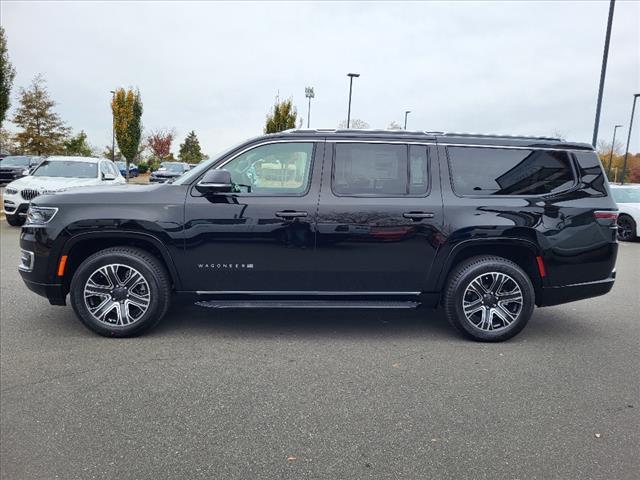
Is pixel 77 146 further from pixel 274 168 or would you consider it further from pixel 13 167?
pixel 274 168

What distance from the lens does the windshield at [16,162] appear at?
2608 cm

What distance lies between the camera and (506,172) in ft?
16.0

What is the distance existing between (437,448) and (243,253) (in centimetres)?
244

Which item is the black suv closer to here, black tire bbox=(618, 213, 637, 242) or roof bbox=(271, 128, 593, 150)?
roof bbox=(271, 128, 593, 150)

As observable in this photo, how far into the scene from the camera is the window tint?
15.5 feet

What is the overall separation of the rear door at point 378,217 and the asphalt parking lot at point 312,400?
24.9 inches

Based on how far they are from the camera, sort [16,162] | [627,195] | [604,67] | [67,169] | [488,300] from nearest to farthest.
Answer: [488,300] < [67,169] < [627,195] < [604,67] < [16,162]

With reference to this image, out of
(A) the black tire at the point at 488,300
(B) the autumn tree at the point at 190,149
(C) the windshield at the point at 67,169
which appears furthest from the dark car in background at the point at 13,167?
(B) the autumn tree at the point at 190,149

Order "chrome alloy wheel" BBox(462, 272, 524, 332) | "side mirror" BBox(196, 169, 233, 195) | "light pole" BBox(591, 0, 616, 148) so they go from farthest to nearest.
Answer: "light pole" BBox(591, 0, 616, 148) → "chrome alloy wheel" BBox(462, 272, 524, 332) → "side mirror" BBox(196, 169, 233, 195)

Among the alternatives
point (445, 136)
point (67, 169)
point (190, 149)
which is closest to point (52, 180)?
point (67, 169)

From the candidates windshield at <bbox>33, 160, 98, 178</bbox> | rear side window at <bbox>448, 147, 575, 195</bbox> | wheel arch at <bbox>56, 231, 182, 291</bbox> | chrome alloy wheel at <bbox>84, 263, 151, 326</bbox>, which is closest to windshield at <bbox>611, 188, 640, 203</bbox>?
rear side window at <bbox>448, 147, 575, 195</bbox>

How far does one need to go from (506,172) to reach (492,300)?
4.03 ft

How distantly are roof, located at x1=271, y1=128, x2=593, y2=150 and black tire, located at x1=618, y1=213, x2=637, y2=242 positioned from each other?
10.1 m

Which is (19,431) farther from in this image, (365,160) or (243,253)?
(365,160)
